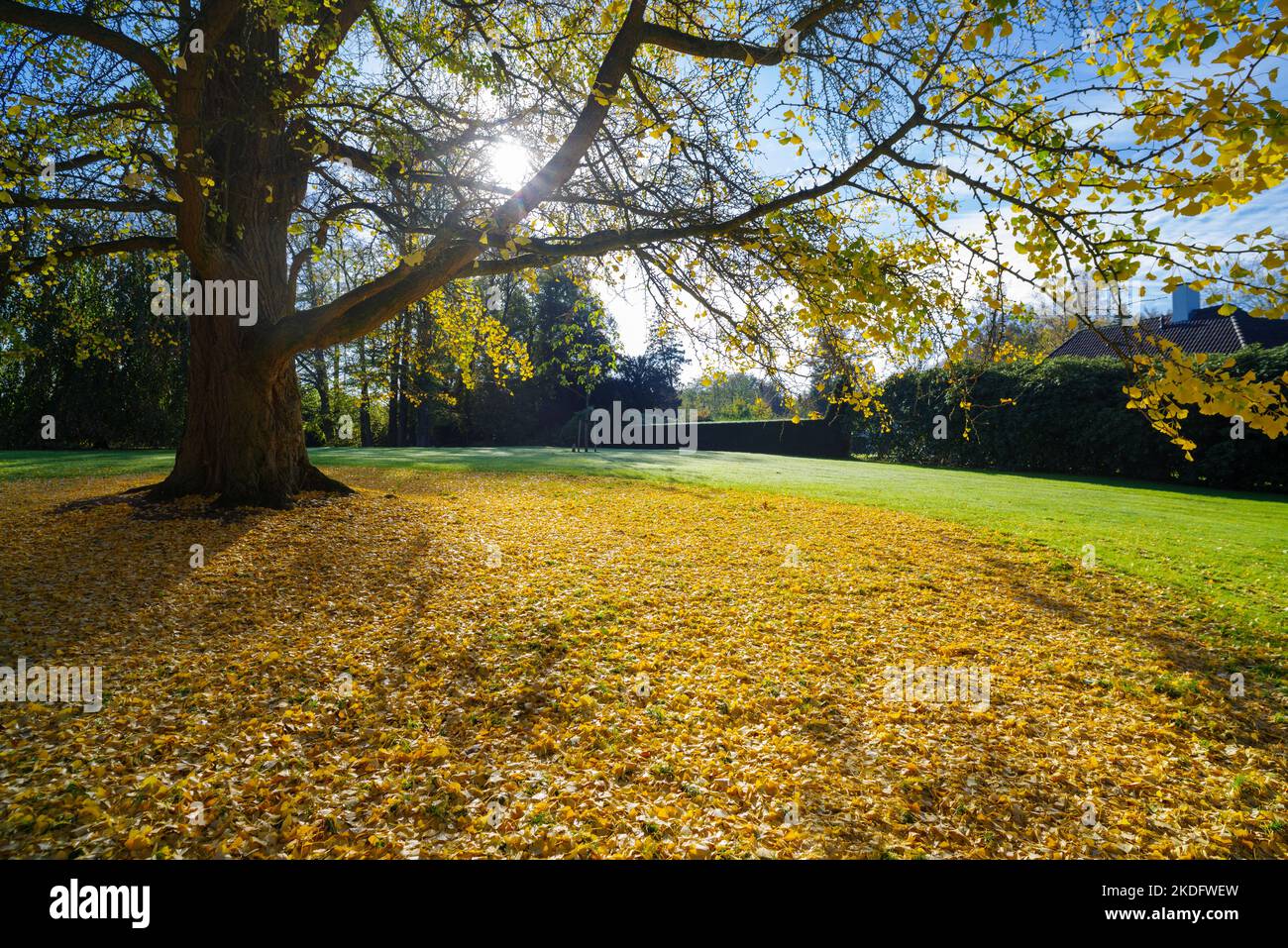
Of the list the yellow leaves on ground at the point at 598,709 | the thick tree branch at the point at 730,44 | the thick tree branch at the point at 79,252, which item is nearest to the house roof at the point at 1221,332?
the yellow leaves on ground at the point at 598,709

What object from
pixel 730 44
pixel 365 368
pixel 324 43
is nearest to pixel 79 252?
pixel 324 43

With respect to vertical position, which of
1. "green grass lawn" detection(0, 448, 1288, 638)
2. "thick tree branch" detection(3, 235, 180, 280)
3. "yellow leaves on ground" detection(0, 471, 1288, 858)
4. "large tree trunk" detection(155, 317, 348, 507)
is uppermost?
"thick tree branch" detection(3, 235, 180, 280)

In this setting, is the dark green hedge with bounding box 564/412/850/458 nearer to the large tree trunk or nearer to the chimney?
the large tree trunk

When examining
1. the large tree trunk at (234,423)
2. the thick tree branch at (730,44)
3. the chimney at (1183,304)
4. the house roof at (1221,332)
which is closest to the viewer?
the thick tree branch at (730,44)

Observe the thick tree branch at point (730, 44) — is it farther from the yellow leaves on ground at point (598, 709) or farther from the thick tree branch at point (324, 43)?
the yellow leaves on ground at point (598, 709)

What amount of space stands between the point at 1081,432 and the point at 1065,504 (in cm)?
1014

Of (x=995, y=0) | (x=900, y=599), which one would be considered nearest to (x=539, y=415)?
(x=900, y=599)

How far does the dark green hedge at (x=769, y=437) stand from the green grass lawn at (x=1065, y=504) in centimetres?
952

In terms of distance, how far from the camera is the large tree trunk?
27.9 ft

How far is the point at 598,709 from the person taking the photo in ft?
13.7

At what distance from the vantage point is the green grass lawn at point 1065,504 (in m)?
7.08

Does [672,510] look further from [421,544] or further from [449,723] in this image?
[449,723]

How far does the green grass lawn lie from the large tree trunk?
21.9 ft

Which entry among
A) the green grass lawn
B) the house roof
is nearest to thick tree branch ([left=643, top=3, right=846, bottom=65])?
the green grass lawn
